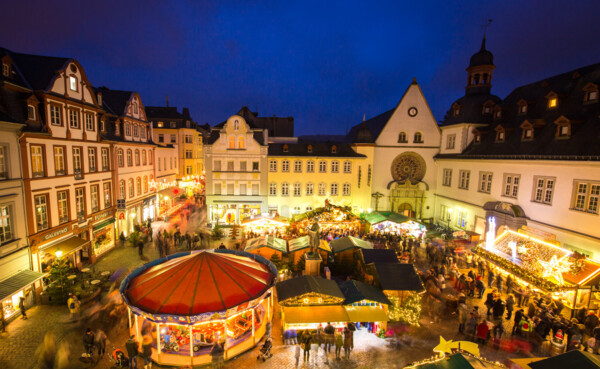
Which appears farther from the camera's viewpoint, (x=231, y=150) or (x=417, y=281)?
(x=231, y=150)

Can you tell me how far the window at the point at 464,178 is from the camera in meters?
28.9

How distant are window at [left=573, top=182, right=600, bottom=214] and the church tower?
56.2 feet

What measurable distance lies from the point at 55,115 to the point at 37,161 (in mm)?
3035

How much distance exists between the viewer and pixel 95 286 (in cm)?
1611

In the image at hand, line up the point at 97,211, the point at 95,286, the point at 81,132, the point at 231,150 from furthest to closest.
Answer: the point at 231,150 → the point at 97,211 → the point at 81,132 → the point at 95,286

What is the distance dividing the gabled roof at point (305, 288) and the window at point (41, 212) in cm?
1368

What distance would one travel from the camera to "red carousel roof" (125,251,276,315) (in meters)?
10.9

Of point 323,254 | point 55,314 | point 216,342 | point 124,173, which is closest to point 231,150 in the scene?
point 124,173

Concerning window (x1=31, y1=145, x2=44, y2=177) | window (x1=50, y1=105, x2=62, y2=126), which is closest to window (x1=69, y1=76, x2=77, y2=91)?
window (x1=50, y1=105, x2=62, y2=126)

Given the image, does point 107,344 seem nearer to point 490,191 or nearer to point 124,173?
point 124,173

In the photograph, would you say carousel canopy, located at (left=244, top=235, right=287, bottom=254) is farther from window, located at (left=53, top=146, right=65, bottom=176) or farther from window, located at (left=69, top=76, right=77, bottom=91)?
window, located at (left=69, top=76, right=77, bottom=91)

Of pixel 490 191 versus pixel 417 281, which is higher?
pixel 490 191

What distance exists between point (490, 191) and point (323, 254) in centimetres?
1742

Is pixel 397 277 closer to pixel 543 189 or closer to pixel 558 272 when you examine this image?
pixel 558 272
